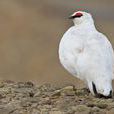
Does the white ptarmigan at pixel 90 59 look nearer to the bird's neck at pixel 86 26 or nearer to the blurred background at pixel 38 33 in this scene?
the bird's neck at pixel 86 26

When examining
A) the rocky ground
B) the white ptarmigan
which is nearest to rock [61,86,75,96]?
the rocky ground

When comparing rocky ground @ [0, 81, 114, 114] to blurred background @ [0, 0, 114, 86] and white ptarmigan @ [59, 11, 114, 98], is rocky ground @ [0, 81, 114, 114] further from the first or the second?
blurred background @ [0, 0, 114, 86]

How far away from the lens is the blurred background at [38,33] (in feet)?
67.8

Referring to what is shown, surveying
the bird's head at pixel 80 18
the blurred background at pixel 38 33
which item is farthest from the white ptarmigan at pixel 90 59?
the blurred background at pixel 38 33

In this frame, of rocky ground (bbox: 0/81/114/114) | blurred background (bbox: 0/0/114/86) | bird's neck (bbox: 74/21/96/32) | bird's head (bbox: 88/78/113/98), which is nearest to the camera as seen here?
rocky ground (bbox: 0/81/114/114)

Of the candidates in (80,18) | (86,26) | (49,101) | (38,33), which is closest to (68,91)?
(49,101)

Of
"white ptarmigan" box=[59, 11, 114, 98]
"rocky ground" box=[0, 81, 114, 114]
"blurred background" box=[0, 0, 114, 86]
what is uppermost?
"blurred background" box=[0, 0, 114, 86]

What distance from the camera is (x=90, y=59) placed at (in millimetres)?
9734

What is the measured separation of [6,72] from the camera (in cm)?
1998

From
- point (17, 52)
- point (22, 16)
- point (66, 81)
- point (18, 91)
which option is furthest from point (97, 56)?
point (22, 16)

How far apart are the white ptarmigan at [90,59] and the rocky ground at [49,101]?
6.9 inches

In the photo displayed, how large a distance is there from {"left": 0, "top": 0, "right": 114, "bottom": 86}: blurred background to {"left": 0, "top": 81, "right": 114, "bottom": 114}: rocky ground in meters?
6.83

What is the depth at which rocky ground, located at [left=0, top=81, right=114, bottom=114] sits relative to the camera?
911 centimetres

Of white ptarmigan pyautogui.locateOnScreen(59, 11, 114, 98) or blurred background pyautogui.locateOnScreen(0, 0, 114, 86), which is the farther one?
blurred background pyautogui.locateOnScreen(0, 0, 114, 86)
